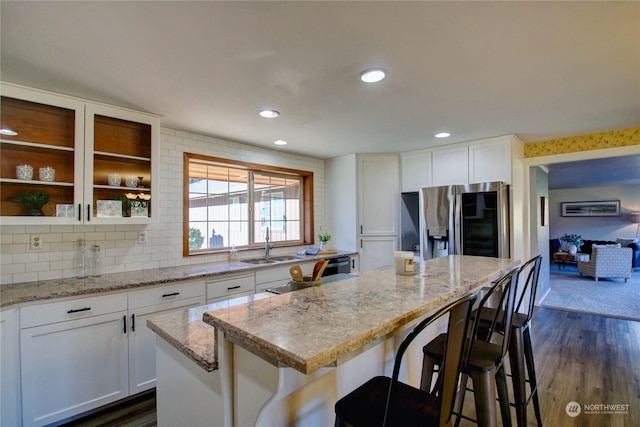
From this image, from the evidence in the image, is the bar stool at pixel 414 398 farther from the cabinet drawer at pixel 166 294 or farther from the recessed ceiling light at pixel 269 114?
the recessed ceiling light at pixel 269 114

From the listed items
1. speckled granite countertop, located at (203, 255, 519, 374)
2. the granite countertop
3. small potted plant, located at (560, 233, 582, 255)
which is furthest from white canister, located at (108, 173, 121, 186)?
small potted plant, located at (560, 233, 582, 255)

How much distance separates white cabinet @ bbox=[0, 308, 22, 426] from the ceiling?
1510 millimetres

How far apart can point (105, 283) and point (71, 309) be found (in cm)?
26

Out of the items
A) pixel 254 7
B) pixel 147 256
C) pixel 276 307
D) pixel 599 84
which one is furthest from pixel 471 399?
pixel 147 256

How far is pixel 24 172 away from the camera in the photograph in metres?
2.06

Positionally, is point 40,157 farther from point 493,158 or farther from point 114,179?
point 493,158

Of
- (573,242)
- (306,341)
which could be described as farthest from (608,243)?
(306,341)

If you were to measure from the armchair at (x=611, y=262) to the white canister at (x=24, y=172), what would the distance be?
876 centimetres

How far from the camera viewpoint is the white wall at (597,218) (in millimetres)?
8227

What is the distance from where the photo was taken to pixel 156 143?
2.63 metres

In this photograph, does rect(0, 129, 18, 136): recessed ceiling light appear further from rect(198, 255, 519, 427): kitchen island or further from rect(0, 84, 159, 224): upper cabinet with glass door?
rect(198, 255, 519, 427): kitchen island

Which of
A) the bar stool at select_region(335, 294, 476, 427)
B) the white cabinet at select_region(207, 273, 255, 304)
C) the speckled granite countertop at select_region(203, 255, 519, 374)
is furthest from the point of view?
the white cabinet at select_region(207, 273, 255, 304)

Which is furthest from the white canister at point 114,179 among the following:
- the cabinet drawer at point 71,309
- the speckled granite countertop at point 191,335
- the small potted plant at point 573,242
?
the small potted plant at point 573,242

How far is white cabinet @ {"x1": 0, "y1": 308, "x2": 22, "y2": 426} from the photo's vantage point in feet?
5.67
